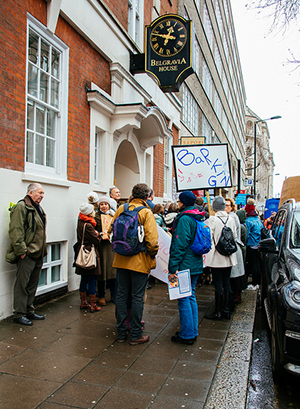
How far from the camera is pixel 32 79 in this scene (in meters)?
5.89

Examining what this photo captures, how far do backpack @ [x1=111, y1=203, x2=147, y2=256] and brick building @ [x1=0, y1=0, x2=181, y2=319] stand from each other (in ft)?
5.69

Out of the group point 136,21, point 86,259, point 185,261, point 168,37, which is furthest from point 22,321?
point 136,21

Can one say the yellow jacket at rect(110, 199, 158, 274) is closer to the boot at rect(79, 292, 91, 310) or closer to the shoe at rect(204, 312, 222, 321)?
the boot at rect(79, 292, 91, 310)

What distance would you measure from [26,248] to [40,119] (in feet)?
7.82

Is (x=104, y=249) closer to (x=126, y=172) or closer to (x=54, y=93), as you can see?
(x=54, y=93)

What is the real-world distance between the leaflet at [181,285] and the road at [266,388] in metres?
1.10

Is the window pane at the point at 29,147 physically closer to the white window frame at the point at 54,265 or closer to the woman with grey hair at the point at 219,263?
the white window frame at the point at 54,265

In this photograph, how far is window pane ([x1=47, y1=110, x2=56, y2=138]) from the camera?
6.41m

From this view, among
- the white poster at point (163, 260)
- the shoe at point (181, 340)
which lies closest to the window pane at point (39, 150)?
the white poster at point (163, 260)

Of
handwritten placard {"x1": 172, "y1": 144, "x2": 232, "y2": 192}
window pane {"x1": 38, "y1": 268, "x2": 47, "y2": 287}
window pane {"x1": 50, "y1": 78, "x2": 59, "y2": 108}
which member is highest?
window pane {"x1": 50, "y1": 78, "x2": 59, "y2": 108}

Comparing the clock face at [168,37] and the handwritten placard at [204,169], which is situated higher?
the clock face at [168,37]

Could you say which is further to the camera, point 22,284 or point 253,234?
point 253,234

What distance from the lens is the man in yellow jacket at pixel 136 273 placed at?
4.36 meters

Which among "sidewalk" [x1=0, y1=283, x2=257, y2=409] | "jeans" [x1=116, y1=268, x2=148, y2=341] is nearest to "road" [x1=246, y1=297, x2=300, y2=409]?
"sidewalk" [x1=0, y1=283, x2=257, y2=409]
